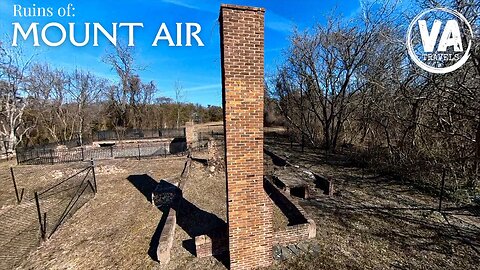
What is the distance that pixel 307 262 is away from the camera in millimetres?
4723

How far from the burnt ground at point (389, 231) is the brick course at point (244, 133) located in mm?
735

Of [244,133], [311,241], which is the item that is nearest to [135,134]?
[311,241]

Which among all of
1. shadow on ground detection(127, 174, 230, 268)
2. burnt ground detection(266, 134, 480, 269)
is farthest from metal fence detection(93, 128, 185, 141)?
burnt ground detection(266, 134, 480, 269)

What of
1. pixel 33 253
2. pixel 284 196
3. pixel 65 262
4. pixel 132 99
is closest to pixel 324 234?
pixel 284 196

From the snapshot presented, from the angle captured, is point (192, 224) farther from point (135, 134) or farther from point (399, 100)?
point (135, 134)

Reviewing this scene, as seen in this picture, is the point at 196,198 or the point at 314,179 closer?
the point at 196,198

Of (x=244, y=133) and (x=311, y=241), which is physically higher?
(x=244, y=133)

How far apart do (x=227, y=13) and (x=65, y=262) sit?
239 inches

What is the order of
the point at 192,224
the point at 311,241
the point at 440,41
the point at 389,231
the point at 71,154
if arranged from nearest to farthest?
the point at 311,241 < the point at 389,231 < the point at 192,224 < the point at 440,41 < the point at 71,154

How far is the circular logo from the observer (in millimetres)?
7527

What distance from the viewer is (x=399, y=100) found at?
36.2 ft

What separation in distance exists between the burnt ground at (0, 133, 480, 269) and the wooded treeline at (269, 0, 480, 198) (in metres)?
1.78

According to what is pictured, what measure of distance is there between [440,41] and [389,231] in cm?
684

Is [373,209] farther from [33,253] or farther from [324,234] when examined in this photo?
[33,253]
